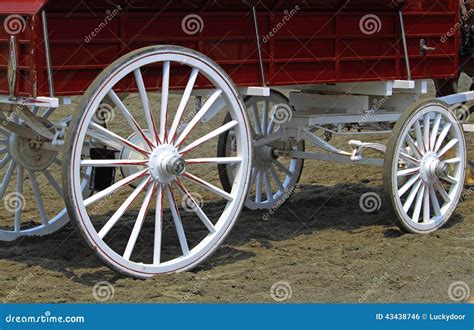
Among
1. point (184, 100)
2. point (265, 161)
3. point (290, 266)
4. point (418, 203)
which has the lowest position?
point (290, 266)

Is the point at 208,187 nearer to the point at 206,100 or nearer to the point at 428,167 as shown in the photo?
the point at 206,100

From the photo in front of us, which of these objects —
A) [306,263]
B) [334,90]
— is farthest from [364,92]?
[306,263]

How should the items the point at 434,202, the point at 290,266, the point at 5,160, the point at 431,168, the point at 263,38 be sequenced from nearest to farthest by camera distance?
1. the point at 290,266
2. the point at 263,38
3. the point at 5,160
4. the point at 431,168
5. the point at 434,202

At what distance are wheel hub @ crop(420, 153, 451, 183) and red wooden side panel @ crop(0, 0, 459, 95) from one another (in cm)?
68

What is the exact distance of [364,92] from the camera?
7.83 m

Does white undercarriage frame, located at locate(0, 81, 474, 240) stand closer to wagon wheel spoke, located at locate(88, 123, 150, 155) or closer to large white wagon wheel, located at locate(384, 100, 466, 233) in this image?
large white wagon wheel, located at locate(384, 100, 466, 233)

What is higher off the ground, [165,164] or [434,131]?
[434,131]

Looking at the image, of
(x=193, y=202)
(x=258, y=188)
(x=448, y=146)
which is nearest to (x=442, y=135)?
(x=448, y=146)

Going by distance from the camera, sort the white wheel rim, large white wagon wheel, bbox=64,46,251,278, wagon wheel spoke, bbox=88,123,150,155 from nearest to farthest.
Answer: large white wagon wheel, bbox=64,46,251,278
wagon wheel spoke, bbox=88,123,150,155
the white wheel rim

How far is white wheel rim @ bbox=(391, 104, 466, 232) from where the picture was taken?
7.50 m

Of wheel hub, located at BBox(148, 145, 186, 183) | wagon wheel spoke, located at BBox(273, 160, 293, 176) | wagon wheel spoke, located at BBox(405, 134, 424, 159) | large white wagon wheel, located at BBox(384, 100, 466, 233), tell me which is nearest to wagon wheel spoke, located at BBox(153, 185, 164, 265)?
wheel hub, located at BBox(148, 145, 186, 183)

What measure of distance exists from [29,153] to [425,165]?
294 centimetres

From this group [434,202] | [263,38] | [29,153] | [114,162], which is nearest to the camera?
[114,162]

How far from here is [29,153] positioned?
722 centimetres
